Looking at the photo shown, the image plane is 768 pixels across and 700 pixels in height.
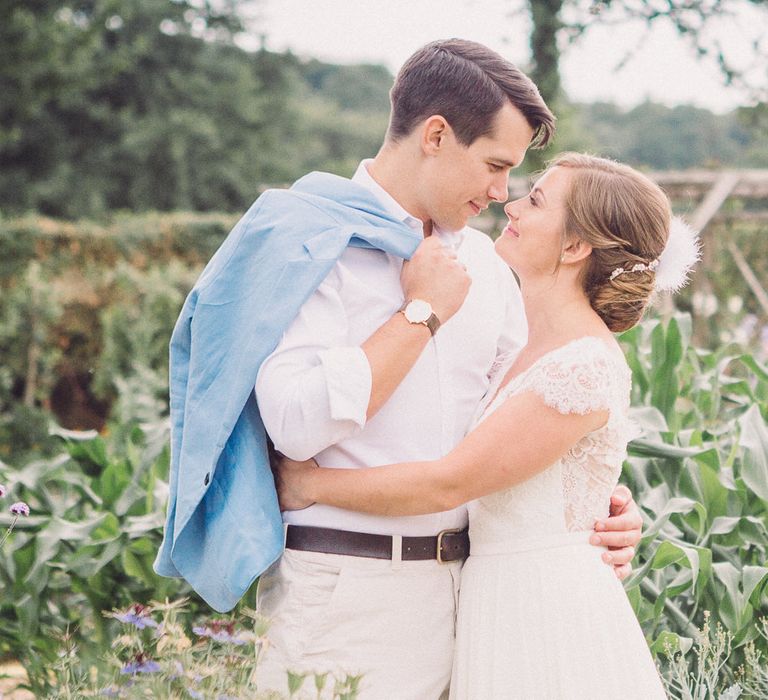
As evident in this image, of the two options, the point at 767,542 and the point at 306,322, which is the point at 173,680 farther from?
the point at 767,542

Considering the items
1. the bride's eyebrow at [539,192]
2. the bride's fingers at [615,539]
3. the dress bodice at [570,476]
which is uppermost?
the bride's eyebrow at [539,192]

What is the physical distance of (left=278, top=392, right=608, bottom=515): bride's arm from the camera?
1.89m

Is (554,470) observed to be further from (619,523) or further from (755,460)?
(755,460)

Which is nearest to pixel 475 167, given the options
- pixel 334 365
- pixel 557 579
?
pixel 334 365

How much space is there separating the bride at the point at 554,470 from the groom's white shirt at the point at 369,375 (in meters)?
0.07

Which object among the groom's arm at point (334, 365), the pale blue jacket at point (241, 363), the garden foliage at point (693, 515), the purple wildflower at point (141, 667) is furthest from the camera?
the garden foliage at point (693, 515)

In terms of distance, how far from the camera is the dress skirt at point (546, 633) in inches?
77.4

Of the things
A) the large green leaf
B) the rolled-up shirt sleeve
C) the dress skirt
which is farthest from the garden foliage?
the rolled-up shirt sleeve

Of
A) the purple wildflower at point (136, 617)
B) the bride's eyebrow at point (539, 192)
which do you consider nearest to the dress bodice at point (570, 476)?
the bride's eyebrow at point (539, 192)

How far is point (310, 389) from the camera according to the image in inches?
69.1

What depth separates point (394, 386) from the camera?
6.04 ft

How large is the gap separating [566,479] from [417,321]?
1.63ft

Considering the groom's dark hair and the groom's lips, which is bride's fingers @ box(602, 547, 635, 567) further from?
the groom's dark hair

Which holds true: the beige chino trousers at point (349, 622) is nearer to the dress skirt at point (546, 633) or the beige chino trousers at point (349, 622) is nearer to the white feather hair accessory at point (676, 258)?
the dress skirt at point (546, 633)
